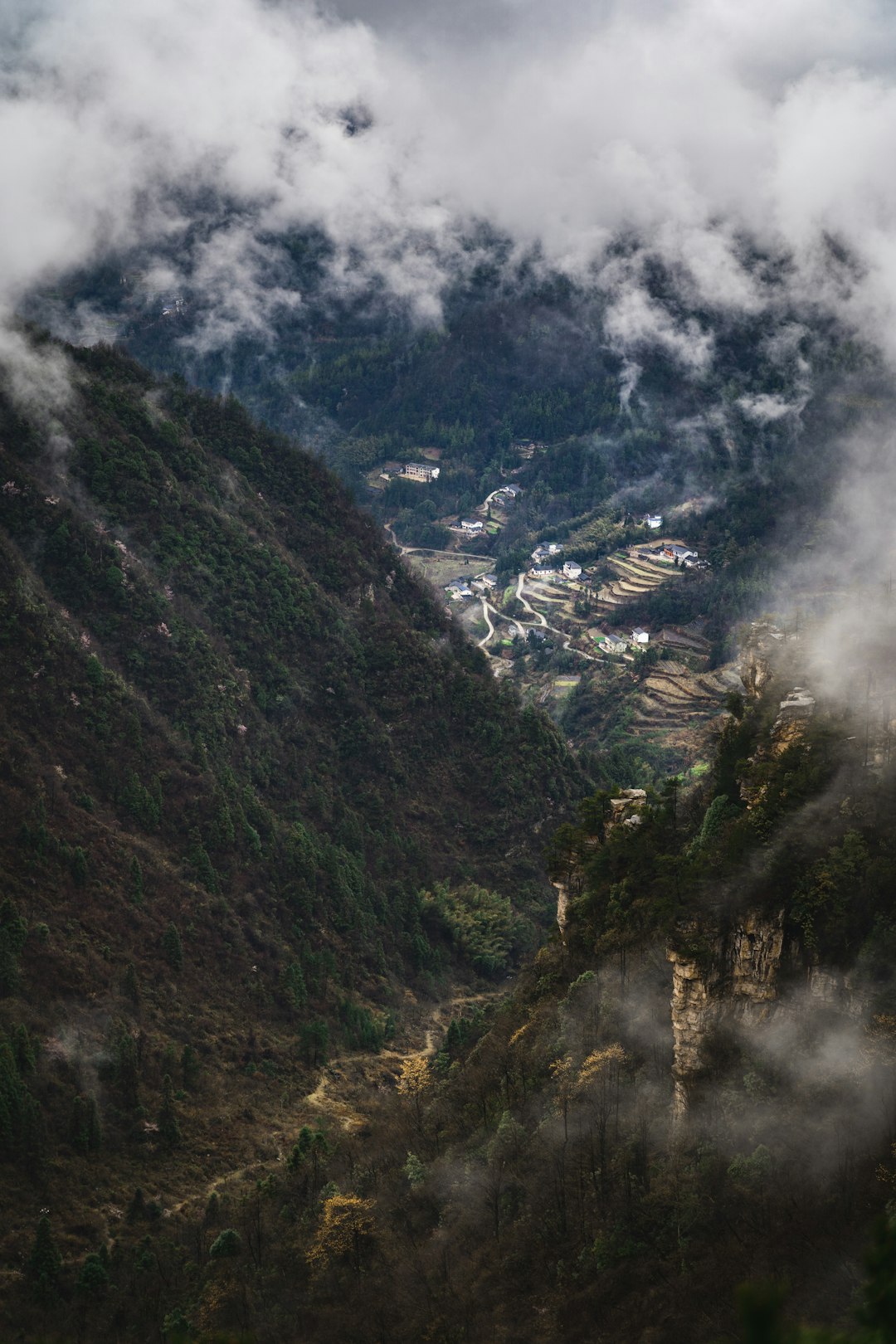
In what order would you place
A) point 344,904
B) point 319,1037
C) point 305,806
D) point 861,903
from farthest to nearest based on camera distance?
point 305,806 < point 344,904 < point 319,1037 < point 861,903

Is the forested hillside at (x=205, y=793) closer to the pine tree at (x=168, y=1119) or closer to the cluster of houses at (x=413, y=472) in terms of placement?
the pine tree at (x=168, y=1119)

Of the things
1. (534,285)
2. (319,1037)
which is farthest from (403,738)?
(534,285)

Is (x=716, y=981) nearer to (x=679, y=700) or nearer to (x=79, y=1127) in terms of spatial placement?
(x=79, y=1127)

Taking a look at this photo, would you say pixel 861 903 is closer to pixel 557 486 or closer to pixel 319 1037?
pixel 319 1037

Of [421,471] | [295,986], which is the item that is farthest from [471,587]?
[295,986]

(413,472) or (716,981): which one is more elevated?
(413,472)

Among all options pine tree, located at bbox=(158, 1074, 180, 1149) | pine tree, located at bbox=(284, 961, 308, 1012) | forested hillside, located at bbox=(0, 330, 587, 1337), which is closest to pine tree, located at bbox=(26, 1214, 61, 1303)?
forested hillside, located at bbox=(0, 330, 587, 1337)
